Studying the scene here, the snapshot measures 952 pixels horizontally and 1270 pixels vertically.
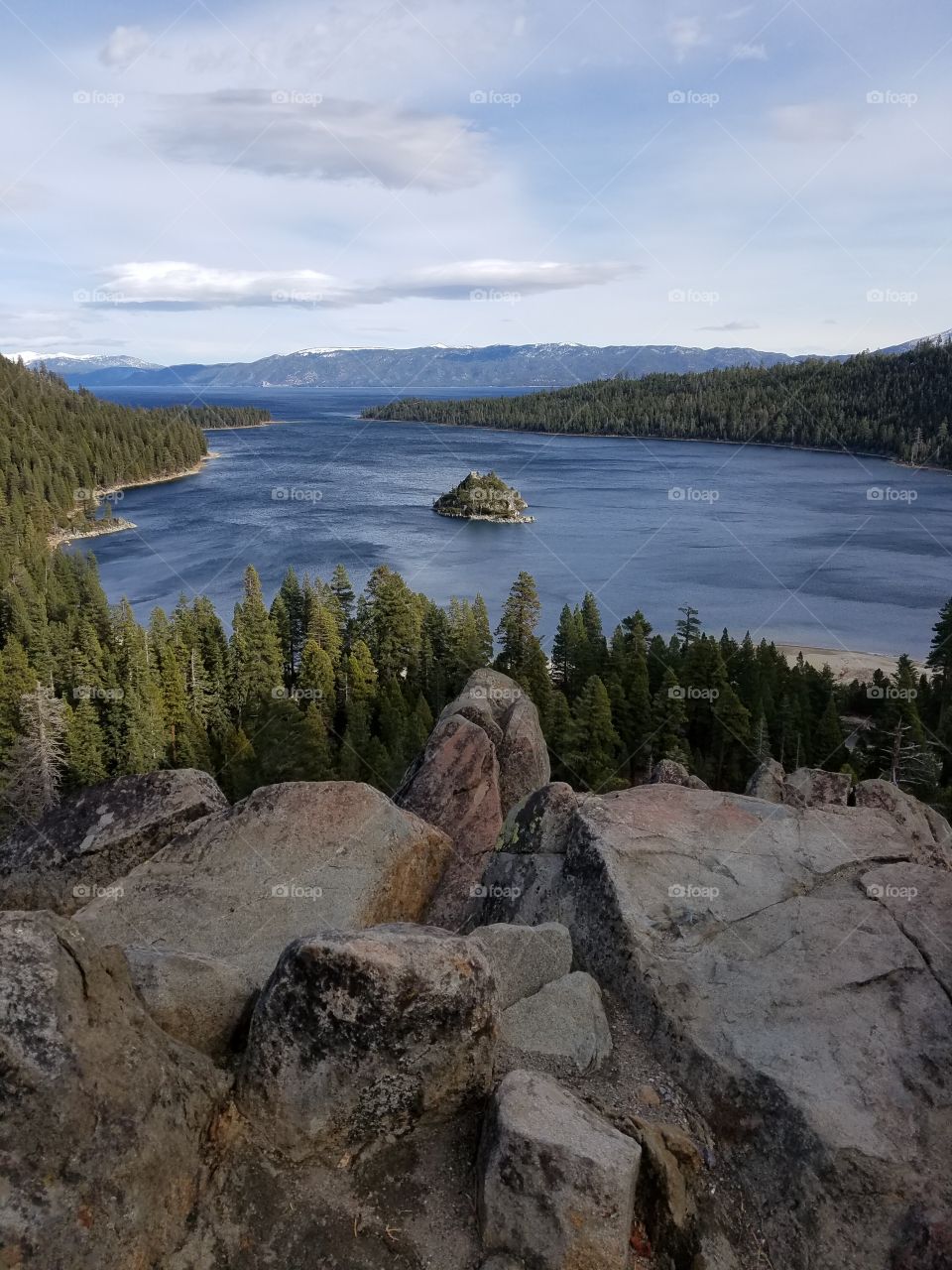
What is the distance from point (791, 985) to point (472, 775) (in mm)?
10358

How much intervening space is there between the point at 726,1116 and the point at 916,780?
2880cm

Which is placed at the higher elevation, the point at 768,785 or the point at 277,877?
the point at 277,877

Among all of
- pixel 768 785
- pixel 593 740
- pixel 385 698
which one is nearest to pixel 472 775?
pixel 768 785

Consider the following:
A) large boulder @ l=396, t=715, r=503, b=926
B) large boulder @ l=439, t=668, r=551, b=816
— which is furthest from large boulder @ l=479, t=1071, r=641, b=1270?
large boulder @ l=439, t=668, r=551, b=816

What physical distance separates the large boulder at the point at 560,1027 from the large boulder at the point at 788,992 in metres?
0.65

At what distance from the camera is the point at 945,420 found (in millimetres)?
170375

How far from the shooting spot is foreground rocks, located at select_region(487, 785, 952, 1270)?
28.0 feet

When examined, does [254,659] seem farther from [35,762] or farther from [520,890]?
[520,890]

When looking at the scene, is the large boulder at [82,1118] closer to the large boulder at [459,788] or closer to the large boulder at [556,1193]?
the large boulder at [556,1193]

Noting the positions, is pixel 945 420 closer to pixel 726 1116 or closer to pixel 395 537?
pixel 395 537

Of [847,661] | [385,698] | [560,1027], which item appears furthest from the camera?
[847,661]

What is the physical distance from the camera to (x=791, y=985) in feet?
35.3

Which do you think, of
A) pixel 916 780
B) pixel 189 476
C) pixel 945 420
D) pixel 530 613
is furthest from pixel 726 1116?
pixel 945 420

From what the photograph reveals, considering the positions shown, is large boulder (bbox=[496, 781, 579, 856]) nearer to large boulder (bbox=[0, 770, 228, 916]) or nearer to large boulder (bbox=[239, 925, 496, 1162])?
large boulder (bbox=[239, 925, 496, 1162])
